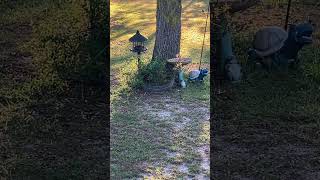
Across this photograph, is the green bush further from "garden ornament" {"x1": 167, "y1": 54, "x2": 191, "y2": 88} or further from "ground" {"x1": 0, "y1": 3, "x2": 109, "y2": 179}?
"ground" {"x1": 0, "y1": 3, "x2": 109, "y2": 179}

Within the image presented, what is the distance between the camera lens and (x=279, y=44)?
8.26m

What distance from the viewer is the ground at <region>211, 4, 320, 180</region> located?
5.58 metres

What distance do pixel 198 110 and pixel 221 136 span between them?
86 centimetres

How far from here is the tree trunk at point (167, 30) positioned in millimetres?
8531

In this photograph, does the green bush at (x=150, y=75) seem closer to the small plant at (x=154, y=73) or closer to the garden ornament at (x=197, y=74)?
the small plant at (x=154, y=73)

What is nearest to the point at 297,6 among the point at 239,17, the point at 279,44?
the point at 239,17

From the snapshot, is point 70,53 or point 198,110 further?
point 70,53

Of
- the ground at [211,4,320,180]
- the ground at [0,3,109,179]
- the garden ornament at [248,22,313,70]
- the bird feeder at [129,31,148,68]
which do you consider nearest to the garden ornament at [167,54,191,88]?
the bird feeder at [129,31,148,68]

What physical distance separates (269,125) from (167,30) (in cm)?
291

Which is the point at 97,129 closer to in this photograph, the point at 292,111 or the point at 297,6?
the point at 292,111

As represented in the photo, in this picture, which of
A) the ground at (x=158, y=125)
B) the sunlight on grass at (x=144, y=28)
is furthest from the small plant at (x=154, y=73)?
the sunlight on grass at (x=144, y=28)

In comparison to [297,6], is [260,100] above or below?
below

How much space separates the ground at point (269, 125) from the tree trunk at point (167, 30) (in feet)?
3.70

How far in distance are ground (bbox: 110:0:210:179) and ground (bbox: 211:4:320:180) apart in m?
0.23
